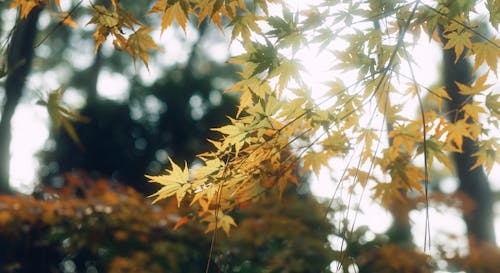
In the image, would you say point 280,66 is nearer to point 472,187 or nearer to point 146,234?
point 146,234

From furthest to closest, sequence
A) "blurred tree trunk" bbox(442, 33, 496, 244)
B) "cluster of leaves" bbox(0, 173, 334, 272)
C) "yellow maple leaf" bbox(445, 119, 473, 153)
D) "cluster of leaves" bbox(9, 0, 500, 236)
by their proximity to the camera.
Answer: "blurred tree trunk" bbox(442, 33, 496, 244) < "cluster of leaves" bbox(0, 173, 334, 272) < "yellow maple leaf" bbox(445, 119, 473, 153) < "cluster of leaves" bbox(9, 0, 500, 236)

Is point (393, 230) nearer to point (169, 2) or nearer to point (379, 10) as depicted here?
point (379, 10)

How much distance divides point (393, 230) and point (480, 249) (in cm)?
106

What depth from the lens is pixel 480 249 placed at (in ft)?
13.0

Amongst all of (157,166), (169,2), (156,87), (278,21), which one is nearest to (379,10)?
(278,21)

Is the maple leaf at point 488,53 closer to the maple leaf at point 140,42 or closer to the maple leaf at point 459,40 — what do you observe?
the maple leaf at point 459,40

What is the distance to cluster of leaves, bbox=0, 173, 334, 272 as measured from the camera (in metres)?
3.45

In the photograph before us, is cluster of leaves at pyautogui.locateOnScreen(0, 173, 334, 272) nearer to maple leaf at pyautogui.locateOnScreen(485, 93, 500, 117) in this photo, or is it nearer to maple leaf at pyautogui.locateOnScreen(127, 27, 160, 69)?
maple leaf at pyautogui.locateOnScreen(485, 93, 500, 117)

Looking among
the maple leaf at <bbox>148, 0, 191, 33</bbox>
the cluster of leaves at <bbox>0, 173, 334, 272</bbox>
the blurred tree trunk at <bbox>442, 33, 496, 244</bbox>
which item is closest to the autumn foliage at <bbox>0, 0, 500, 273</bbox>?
the maple leaf at <bbox>148, 0, 191, 33</bbox>

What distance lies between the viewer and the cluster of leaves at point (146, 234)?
3449mm

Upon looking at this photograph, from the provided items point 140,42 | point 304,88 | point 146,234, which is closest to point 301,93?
point 304,88

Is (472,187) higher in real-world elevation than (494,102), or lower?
higher

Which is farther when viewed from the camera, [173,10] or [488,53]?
[488,53]

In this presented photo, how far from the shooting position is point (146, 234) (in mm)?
3566
